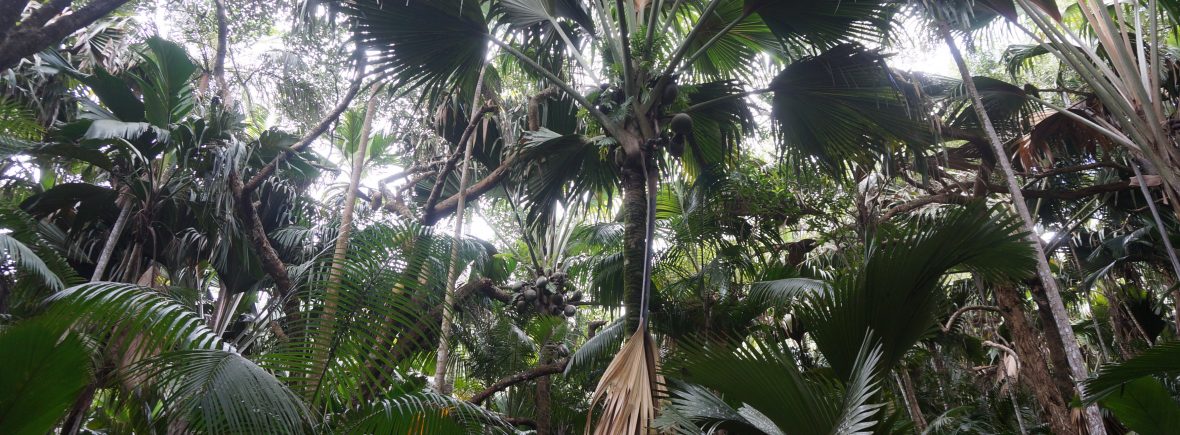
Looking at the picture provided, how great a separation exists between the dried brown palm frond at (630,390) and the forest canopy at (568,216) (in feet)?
0.04

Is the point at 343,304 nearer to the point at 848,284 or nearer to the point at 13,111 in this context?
the point at 848,284

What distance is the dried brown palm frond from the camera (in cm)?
261

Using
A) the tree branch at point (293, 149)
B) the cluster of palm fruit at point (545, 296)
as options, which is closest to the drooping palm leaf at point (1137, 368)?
the cluster of palm fruit at point (545, 296)

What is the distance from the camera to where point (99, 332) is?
7.33 feet

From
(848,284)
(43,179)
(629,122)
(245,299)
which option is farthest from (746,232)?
(43,179)

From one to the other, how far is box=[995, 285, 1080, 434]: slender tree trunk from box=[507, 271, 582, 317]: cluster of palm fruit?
3.61 meters

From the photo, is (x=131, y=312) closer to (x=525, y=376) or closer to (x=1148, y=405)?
(x=525, y=376)

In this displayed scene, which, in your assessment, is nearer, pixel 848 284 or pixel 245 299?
pixel 848 284

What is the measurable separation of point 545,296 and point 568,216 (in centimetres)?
95

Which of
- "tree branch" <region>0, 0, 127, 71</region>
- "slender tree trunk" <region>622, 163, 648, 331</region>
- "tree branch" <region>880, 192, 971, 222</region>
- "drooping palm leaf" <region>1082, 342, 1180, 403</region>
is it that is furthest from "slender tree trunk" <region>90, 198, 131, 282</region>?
"tree branch" <region>880, 192, 971, 222</region>

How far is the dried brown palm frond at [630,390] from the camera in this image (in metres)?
2.61

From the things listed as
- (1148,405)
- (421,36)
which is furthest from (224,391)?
(1148,405)

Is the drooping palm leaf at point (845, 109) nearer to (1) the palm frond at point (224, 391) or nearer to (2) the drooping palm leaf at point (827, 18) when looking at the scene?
(2) the drooping palm leaf at point (827, 18)

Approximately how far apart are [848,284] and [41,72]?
637 centimetres
